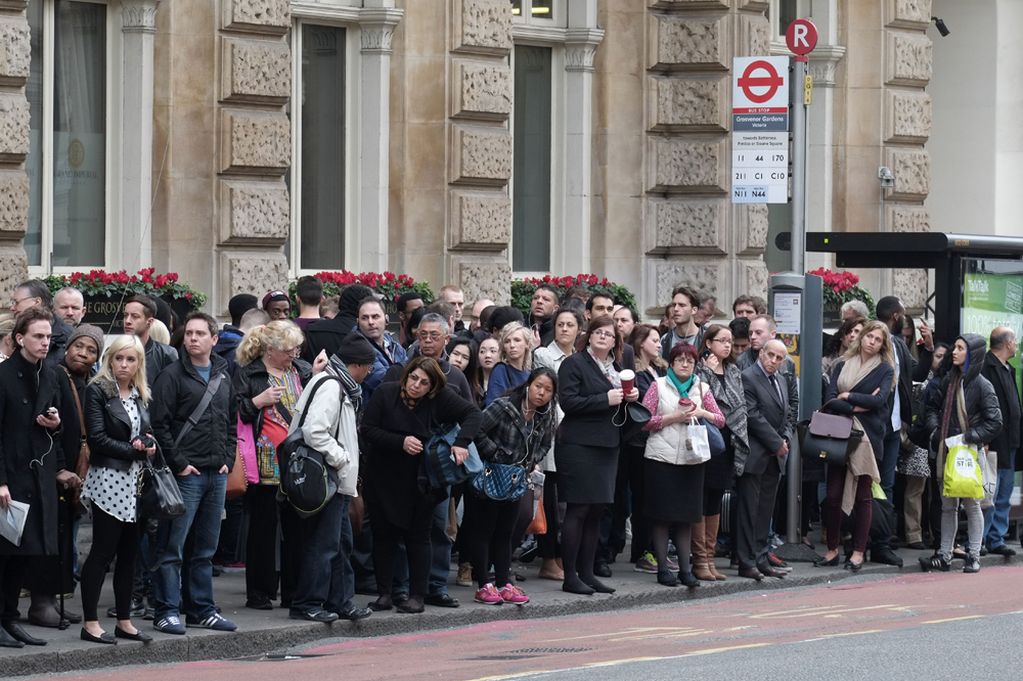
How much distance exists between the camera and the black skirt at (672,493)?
14.5m

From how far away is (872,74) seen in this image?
24156 mm

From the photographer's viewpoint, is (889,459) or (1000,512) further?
(1000,512)

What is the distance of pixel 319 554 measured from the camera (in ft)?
40.7

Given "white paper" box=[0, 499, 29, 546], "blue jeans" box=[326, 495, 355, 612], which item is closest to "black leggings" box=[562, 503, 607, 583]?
"blue jeans" box=[326, 495, 355, 612]

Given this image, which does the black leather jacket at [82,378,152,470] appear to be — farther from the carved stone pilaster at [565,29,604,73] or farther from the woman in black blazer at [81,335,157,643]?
the carved stone pilaster at [565,29,604,73]

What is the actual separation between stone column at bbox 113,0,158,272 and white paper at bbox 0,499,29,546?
6.30 m

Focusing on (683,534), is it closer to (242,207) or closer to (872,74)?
(242,207)

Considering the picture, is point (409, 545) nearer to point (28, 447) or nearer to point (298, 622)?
point (298, 622)

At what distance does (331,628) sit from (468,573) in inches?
83.5

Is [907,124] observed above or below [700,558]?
above

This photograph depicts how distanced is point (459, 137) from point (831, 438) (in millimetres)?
5243

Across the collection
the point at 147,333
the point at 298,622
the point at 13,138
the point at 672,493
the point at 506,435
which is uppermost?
the point at 13,138

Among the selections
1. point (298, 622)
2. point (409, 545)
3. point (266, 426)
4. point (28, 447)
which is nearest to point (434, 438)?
point (409, 545)

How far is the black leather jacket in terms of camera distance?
448 inches
